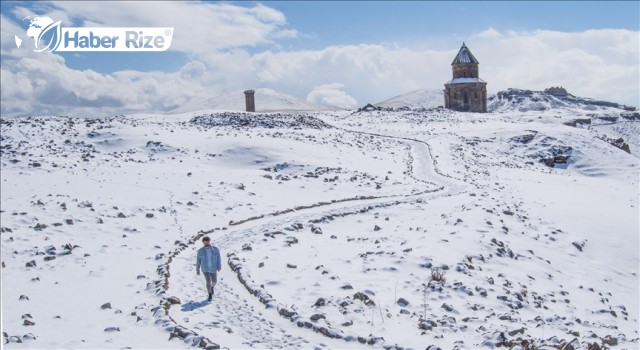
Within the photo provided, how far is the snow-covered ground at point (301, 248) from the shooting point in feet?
37.1

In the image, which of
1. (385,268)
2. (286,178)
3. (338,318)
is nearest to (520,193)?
(286,178)

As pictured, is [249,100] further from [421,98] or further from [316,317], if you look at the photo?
[421,98]

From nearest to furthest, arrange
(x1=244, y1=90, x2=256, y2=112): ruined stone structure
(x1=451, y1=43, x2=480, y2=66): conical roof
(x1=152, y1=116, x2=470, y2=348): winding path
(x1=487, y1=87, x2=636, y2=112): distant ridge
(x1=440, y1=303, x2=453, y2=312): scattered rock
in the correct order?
(x1=152, y1=116, x2=470, y2=348): winding path < (x1=440, y1=303, x2=453, y2=312): scattered rock < (x1=244, y1=90, x2=256, y2=112): ruined stone structure < (x1=451, y1=43, x2=480, y2=66): conical roof < (x1=487, y1=87, x2=636, y2=112): distant ridge

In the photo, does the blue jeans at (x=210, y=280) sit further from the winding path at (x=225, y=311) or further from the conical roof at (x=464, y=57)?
the conical roof at (x=464, y=57)

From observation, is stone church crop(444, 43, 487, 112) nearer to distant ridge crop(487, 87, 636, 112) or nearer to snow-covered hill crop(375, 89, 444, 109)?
distant ridge crop(487, 87, 636, 112)

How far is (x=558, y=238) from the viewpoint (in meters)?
19.5

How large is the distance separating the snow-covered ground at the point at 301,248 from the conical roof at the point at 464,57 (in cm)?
5377

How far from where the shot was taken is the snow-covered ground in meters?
11.3

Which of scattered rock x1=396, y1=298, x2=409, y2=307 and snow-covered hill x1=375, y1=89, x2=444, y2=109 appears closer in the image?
scattered rock x1=396, y1=298, x2=409, y2=307

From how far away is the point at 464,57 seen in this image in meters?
87.2

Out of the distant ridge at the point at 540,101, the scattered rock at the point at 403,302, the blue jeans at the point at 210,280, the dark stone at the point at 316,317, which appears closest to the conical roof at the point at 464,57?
the distant ridge at the point at 540,101

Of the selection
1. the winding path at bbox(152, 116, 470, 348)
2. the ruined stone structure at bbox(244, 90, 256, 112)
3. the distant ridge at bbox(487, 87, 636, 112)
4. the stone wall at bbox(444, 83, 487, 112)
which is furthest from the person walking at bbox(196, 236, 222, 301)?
the distant ridge at bbox(487, 87, 636, 112)

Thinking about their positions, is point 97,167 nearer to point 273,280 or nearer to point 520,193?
point 273,280

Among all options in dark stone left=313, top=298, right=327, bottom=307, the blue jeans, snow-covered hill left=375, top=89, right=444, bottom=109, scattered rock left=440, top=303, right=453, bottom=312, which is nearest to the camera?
dark stone left=313, top=298, right=327, bottom=307
